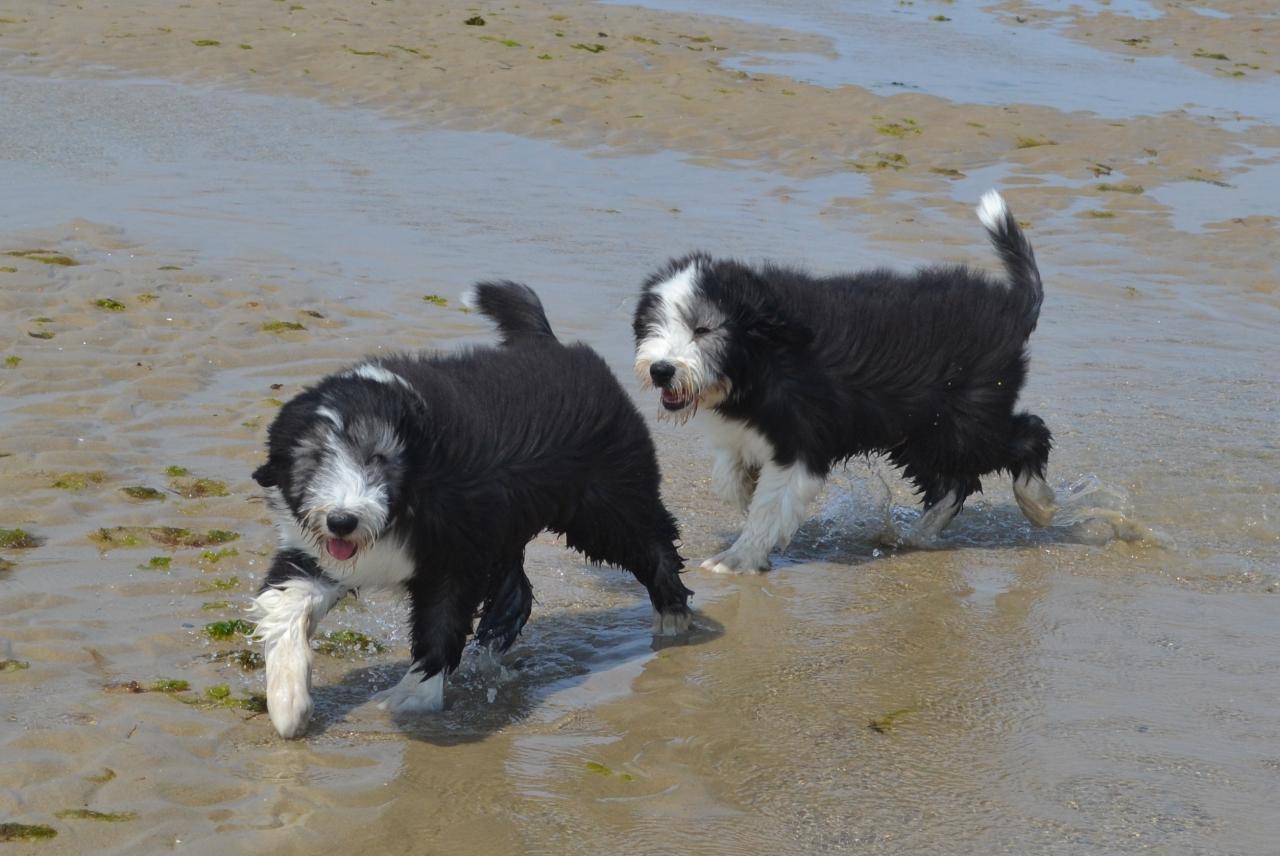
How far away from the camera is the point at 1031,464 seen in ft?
22.7

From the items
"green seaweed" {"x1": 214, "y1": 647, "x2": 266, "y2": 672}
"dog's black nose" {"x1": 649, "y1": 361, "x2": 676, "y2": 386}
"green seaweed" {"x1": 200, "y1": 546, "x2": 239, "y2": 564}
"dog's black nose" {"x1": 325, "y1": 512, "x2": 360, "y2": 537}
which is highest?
"dog's black nose" {"x1": 649, "y1": 361, "x2": 676, "y2": 386}

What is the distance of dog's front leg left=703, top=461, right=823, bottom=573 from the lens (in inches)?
252

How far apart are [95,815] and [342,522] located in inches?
36.5

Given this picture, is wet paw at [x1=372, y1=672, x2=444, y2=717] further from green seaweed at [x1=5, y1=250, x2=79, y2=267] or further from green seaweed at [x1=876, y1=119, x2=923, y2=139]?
green seaweed at [x1=876, y1=119, x2=923, y2=139]

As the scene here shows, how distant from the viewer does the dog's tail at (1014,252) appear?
6973 millimetres

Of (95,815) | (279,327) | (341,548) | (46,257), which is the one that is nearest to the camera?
(95,815)

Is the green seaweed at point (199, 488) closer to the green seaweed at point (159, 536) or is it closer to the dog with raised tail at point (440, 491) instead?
the green seaweed at point (159, 536)

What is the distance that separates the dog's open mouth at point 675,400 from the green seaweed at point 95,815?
277 cm

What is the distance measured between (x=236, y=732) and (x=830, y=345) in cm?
289

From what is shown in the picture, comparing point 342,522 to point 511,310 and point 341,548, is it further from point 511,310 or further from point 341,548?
point 511,310

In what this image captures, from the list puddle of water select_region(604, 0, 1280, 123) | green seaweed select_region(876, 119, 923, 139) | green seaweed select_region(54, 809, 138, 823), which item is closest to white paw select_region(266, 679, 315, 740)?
green seaweed select_region(54, 809, 138, 823)

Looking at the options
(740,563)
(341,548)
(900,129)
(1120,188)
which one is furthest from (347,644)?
(900,129)

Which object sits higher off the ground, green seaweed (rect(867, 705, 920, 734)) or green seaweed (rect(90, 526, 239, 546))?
green seaweed (rect(90, 526, 239, 546))

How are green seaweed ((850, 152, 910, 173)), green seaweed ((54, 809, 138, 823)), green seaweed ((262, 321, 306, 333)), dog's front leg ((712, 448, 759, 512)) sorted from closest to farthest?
green seaweed ((54, 809, 138, 823))
dog's front leg ((712, 448, 759, 512))
green seaweed ((262, 321, 306, 333))
green seaweed ((850, 152, 910, 173))
